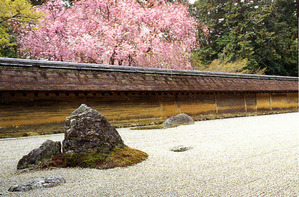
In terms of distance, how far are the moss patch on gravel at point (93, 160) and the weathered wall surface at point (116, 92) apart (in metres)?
3.64

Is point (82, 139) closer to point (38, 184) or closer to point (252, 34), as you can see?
point (38, 184)

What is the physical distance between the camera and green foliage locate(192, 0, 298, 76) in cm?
2251

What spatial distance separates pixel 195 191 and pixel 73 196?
1.07m

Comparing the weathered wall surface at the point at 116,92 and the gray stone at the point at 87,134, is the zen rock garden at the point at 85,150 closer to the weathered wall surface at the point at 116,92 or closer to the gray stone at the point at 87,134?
the gray stone at the point at 87,134

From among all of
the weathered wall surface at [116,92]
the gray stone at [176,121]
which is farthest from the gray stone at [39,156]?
the gray stone at [176,121]

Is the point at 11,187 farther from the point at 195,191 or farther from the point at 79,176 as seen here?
the point at 195,191

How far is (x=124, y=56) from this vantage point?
12.2 m

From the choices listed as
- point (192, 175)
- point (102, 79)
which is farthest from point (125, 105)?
point (192, 175)

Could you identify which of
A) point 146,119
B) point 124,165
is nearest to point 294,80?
point 146,119

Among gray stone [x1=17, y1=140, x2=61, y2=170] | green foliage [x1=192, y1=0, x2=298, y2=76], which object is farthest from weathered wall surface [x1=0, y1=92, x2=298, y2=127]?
green foliage [x1=192, y1=0, x2=298, y2=76]

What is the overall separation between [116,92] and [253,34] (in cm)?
1866

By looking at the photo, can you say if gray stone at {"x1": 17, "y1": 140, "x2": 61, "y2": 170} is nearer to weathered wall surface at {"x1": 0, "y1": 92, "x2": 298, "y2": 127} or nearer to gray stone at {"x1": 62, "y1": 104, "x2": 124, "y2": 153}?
gray stone at {"x1": 62, "y1": 104, "x2": 124, "y2": 153}

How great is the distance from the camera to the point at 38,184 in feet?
8.43

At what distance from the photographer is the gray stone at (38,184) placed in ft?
8.13
